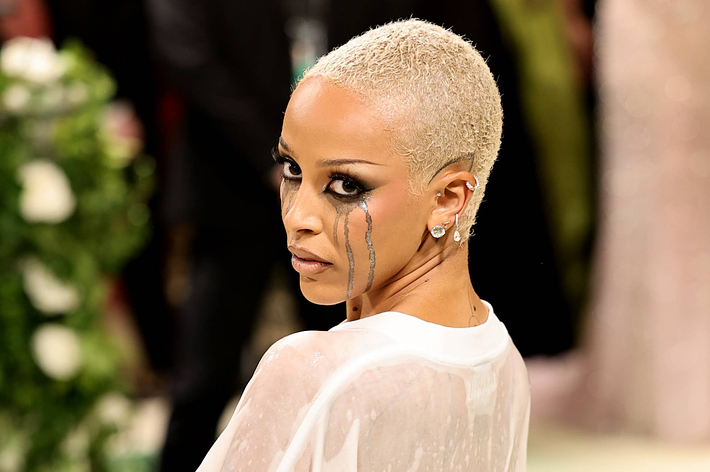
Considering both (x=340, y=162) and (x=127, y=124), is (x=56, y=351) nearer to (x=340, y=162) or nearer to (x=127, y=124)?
(x=127, y=124)

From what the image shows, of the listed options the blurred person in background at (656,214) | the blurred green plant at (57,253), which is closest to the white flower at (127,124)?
the blurred green plant at (57,253)

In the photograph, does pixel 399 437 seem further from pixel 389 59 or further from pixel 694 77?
pixel 694 77

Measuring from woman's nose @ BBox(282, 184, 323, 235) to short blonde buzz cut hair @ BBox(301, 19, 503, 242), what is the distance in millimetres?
91

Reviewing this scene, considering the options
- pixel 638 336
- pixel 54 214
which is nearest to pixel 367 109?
pixel 54 214

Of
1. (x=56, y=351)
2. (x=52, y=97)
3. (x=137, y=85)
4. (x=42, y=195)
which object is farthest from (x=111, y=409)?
(x=137, y=85)

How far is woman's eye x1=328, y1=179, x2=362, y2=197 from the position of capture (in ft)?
3.08

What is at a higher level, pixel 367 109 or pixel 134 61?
pixel 367 109

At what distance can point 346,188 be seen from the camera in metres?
0.94

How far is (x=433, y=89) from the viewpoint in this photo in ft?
3.04

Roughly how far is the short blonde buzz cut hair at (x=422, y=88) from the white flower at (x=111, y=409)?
1703 mm

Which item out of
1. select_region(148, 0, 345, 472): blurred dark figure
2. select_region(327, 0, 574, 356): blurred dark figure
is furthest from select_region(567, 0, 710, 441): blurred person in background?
select_region(148, 0, 345, 472): blurred dark figure

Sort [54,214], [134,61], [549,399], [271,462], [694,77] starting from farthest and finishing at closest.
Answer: [134,61]
[549,399]
[694,77]
[54,214]
[271,462]

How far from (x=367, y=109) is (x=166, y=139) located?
9.52 ft

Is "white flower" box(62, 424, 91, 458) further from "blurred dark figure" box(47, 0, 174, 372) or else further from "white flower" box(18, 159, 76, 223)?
"blurred dark figure" box(47, 0, 174, 372)
